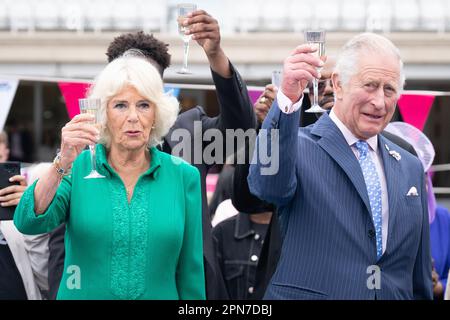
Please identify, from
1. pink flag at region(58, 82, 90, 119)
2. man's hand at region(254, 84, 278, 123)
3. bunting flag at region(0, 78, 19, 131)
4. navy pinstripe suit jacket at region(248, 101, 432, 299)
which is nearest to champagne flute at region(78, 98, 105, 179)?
navy pinstripe suit jacket at region(248, 101, 432, 299)

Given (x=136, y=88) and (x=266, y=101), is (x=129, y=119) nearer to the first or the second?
(x=136, y=88)

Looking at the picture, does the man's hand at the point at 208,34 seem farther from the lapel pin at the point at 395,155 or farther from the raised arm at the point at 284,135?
the lapel pin at the point at 395,155

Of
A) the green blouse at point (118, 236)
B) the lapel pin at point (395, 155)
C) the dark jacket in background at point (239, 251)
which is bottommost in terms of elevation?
the dark jacket in background at point (239, 251)

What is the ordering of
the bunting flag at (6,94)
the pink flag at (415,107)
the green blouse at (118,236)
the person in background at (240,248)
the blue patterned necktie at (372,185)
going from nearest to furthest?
the green blouse at (118,236), the blue patterned necktie at (372,185), the person in background at (240,248), the bunting flag at (6,94), the pink flag at (415,107)

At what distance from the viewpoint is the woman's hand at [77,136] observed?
345cm

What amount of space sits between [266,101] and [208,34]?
867mm

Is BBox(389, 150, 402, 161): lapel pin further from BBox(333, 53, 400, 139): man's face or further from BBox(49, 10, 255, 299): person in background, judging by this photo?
BBox(49, 10, 255, 299): person in background

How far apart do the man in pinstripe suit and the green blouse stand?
0.34m

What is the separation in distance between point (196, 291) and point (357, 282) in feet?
2.09

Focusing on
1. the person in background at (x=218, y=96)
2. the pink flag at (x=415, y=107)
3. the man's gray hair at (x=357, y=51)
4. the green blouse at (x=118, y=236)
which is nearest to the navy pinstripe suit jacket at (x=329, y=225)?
the man's gray hair at (x=357, y=51)

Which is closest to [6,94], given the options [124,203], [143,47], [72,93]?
[72,93]

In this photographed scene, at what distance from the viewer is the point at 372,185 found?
3.76 metres

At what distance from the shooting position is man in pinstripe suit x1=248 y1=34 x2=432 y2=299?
358 cm

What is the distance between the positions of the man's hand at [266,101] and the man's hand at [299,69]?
4.18 ft
